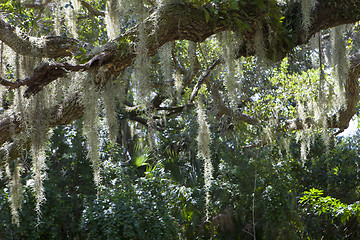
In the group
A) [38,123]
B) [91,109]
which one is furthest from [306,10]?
[38,123]

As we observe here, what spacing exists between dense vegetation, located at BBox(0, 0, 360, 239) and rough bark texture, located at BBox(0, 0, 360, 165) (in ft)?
0.03

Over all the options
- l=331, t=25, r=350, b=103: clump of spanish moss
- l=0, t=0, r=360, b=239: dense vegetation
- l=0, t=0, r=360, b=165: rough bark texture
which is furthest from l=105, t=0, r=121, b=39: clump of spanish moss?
l=331, t=25, r=350, b=103: clump of spanish moss

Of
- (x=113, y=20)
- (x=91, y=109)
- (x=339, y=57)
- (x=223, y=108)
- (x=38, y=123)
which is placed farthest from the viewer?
(x=223, y=108)

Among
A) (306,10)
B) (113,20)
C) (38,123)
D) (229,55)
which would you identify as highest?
(113,20)

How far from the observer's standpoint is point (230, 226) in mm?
5430

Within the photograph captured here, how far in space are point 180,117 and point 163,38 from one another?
4.81 meters

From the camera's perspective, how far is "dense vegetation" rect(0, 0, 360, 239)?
2605 millimetres

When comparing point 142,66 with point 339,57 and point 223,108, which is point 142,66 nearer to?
point 339,57

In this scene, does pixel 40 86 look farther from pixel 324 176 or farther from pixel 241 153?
pixel 324 176

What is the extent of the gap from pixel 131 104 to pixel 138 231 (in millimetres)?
3313

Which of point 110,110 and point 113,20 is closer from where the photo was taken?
point 110,110

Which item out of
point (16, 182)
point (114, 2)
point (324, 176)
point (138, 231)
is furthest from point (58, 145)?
point (324, 176)

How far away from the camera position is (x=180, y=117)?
7.32m

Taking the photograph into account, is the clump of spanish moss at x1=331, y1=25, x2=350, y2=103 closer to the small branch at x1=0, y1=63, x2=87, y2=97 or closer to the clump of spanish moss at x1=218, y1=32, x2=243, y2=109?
the clump of spanish moss at x1=218, y1=32, x2=243, y2=109
